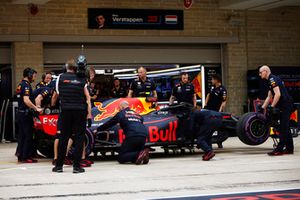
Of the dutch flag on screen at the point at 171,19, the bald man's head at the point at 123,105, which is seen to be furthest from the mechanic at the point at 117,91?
the bald man's head at the point at 123,105

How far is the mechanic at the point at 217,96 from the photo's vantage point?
53.1ft

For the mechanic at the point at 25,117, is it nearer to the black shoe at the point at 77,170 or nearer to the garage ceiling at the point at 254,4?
the black shoe at the point at 77,170

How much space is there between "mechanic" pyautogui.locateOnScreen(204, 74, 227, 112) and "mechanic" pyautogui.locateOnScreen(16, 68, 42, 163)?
15.9 ft

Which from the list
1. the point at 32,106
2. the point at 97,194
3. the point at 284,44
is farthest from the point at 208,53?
the point at 97,194

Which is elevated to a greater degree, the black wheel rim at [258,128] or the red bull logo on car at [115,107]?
the red bull logo on car at [115,107]

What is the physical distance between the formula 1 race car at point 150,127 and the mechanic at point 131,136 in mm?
496

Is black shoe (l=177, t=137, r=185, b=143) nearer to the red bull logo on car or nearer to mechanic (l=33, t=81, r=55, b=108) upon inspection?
the red bull logo on car

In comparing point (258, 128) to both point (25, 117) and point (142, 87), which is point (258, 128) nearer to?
point (142, 87)

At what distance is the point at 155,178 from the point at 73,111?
6.43ft

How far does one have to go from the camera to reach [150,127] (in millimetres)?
13375

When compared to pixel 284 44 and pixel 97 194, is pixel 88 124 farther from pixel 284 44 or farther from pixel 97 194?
pixel 284 44

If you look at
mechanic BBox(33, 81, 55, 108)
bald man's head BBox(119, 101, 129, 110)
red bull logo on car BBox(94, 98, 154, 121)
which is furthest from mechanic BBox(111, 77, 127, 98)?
bald man's head BBox(119, 101, 129, 110)

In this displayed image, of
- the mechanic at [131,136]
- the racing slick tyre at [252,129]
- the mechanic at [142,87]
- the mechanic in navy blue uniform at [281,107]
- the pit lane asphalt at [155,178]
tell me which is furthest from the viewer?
the mechanic at [142,87]

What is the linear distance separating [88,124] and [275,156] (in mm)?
3973
